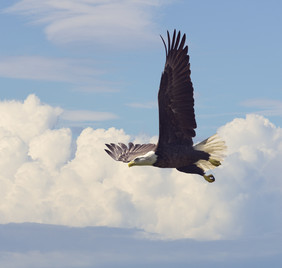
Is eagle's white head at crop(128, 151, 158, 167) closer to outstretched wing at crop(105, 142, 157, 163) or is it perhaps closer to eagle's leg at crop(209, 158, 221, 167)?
eagle's leg at crop(209, 158, 221, 167)

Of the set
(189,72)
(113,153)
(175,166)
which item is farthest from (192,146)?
(113,153)

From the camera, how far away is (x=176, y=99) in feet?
62.7

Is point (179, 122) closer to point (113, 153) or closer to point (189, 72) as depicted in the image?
point (189, 72)

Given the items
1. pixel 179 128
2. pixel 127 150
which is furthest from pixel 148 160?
pixel 127 150

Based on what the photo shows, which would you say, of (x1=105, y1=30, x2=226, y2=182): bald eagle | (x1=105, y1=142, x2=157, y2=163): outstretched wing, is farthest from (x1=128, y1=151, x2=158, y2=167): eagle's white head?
(x1=105, y1=142, x2=157, y2=163): outstretched wing

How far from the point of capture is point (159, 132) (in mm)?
19469

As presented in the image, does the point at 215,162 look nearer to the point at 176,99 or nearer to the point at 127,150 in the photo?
the point at 176,99

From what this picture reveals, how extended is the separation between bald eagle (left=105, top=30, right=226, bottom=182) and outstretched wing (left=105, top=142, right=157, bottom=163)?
3.20 m

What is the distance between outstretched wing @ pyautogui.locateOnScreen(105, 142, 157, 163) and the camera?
23.0 metres

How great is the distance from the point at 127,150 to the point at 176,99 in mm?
5160

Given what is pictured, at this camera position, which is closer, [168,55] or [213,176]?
[168,55]

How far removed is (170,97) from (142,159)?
6.44ft

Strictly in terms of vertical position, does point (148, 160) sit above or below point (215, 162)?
below

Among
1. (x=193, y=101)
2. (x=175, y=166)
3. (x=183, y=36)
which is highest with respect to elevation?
(x=183, y=36)
